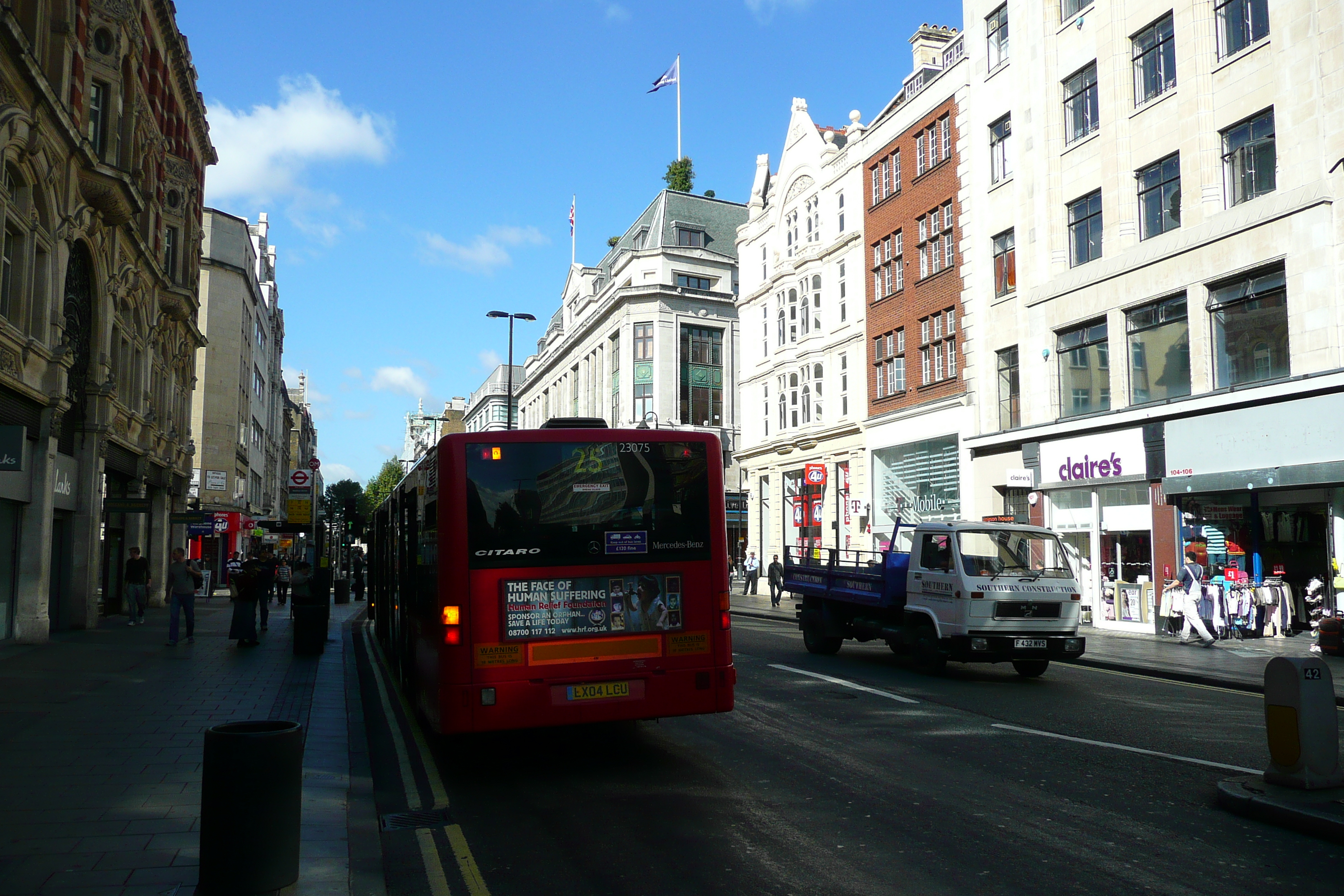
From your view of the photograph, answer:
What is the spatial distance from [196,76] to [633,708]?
1340 inches

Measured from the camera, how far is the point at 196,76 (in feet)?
115

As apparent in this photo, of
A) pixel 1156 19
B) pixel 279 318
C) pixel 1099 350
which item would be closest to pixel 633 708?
pixel 1099 350

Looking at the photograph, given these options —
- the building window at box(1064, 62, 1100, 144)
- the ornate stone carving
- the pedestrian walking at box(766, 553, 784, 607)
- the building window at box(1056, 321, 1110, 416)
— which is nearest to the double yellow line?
the building window at box(1056, 321, 1110, 416)

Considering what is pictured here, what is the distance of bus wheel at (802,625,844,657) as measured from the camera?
682 inches

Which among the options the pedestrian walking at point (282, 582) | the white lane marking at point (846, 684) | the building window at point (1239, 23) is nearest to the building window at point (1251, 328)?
the building window at point (1239, 23)

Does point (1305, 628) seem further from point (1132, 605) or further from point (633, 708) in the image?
point (633, 708)

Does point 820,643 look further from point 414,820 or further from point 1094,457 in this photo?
point 414,820

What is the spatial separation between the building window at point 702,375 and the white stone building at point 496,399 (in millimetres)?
35117

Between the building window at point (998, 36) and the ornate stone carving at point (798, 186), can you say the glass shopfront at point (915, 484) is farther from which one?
the ornate stone carving at point (798, 186)

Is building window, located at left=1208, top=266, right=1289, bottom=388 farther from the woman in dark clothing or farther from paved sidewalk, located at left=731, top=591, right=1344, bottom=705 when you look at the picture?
the woman in dark clothing

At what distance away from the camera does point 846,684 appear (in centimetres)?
1355

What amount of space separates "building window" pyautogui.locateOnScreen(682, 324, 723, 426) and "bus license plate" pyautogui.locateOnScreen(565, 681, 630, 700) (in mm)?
50413

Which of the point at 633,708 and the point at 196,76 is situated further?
the point at 196,76

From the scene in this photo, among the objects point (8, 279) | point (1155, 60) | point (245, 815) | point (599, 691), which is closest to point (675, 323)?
point (1155, 60)
